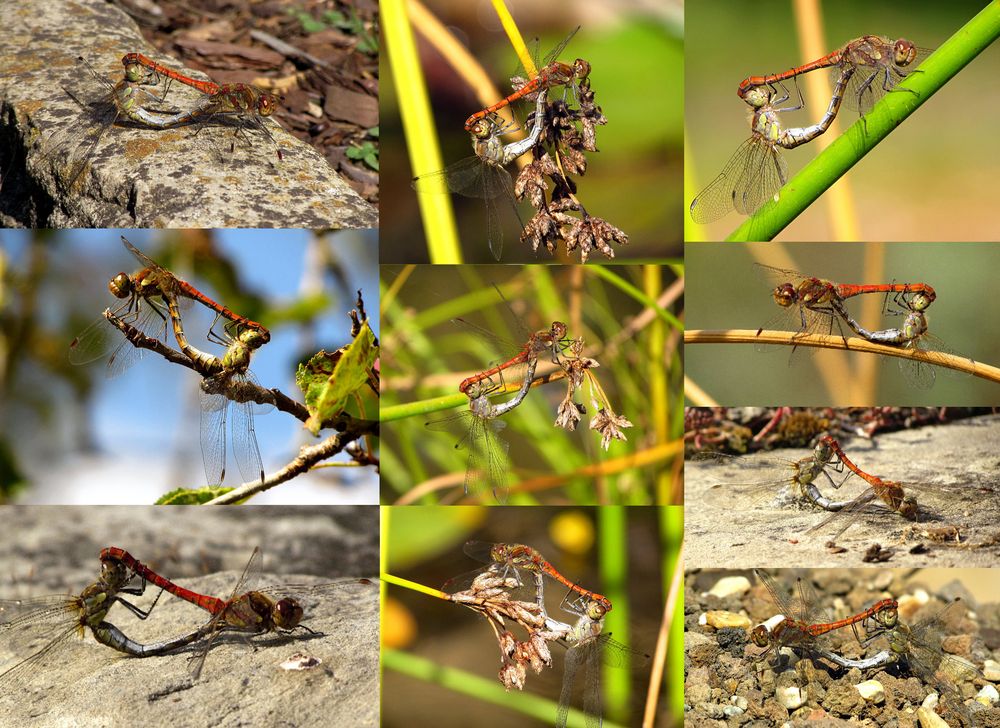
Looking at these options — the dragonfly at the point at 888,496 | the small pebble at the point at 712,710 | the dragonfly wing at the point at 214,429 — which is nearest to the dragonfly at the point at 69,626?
the dragonfly wing at the point at 214,429

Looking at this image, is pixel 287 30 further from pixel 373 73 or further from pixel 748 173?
pixel 748 173

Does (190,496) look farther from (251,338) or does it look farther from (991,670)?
(991,670)

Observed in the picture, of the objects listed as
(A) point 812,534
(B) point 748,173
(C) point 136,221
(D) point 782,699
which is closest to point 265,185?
(C) point 136,221

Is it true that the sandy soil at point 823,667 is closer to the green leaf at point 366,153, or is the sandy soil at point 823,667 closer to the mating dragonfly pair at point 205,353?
the mating dragonfly pair at point 205,353

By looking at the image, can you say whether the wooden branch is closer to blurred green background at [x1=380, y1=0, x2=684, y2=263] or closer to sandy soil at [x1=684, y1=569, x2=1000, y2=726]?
blurred green background at [x1=380, y1=0, x2=684, y2=263]

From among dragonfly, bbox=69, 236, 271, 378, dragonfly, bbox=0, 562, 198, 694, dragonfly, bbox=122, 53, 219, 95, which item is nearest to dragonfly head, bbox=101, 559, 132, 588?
dragonfly, bbox=0, 562, 198, 694

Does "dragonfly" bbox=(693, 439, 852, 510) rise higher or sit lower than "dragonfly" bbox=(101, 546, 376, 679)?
higher

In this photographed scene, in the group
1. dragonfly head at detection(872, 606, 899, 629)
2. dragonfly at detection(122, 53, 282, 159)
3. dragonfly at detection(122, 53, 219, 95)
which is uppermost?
dragonfly at detection(122, 53, 219, 95)
